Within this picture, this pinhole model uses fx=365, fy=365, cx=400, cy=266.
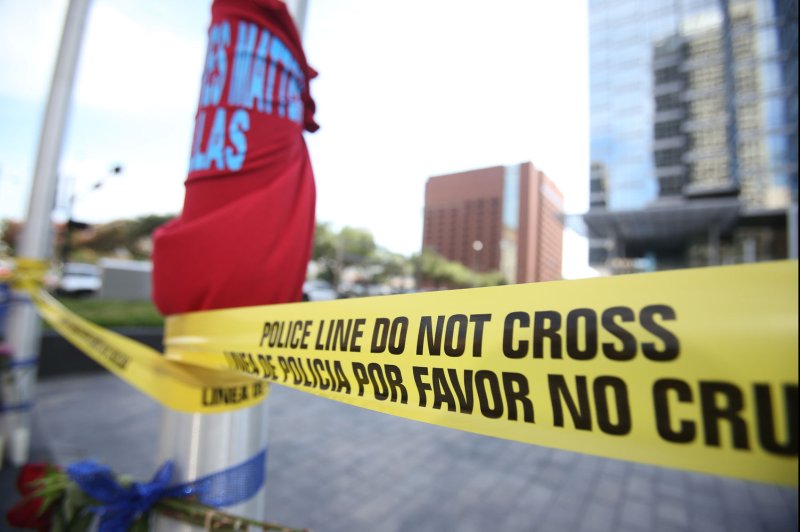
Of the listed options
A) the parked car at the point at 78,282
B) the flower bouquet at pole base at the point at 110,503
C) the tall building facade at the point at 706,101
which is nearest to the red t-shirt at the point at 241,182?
the flower bouquet at pole base at the point at 110,503

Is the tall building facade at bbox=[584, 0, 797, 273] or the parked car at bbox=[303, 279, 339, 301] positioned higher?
the tall building facade at bbox=[584, 0, 797, 273]

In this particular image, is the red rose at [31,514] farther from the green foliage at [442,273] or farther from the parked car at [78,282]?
the parked car at [78,282]

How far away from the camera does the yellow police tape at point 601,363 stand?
0.36m

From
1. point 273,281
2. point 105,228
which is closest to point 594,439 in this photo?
point 273,281

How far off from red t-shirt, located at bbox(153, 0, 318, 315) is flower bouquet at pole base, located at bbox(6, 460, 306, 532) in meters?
0.49

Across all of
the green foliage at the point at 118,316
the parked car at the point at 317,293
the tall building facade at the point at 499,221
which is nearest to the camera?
the tall building facade at the point at 499,221

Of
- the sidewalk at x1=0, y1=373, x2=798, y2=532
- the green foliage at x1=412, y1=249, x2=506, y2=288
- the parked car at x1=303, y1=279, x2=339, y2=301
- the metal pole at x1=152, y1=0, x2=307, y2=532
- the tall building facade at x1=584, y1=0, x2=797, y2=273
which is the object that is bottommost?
the sidewalk at x1=0, y1=373, x2=798, y2=532

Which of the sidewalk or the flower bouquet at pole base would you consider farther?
the sidewalk

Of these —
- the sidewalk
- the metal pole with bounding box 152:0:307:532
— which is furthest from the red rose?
the sidewalk

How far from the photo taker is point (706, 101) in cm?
1025

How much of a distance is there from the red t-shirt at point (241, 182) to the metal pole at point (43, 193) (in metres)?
3.09

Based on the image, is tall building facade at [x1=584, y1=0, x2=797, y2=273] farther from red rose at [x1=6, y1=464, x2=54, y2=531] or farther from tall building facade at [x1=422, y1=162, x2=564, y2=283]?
red rose at [x1=6, y1=464, x2=54, y2=531]

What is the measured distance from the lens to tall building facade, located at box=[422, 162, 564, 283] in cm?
136

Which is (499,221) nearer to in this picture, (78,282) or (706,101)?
(706,101)
